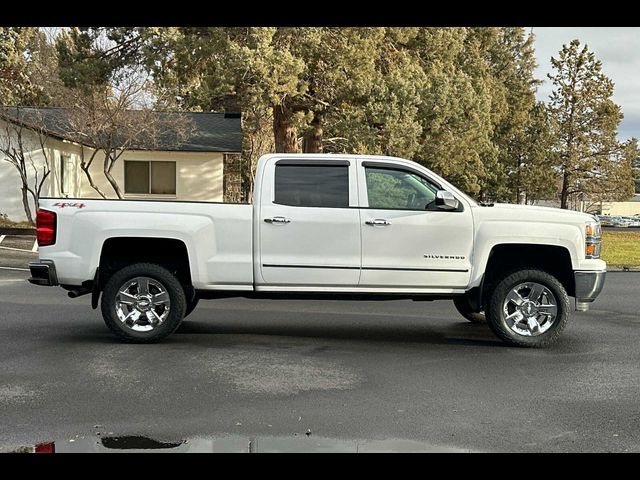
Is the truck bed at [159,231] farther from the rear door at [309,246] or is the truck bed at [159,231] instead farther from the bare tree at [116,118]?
the bare tree at [116,118]

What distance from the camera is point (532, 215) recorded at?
8039mm

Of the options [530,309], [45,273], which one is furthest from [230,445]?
[530,309]

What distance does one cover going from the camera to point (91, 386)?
6301 millimetres

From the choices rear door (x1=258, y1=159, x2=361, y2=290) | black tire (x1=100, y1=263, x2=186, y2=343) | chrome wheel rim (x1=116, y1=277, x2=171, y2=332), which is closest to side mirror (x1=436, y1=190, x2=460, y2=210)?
rear door (x1=258, y1=159, x2=361, y2=290)

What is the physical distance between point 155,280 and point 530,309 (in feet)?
13.8

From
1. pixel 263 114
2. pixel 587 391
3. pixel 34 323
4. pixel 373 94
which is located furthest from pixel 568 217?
pixel 263 114

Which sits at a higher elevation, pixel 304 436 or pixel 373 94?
pixel 373 94

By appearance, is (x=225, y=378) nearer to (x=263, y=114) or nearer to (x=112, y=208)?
(x=112, y=208)

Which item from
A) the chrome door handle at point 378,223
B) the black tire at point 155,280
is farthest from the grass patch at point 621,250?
the black tire at point 155,280

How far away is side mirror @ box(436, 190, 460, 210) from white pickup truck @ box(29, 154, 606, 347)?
12 mm

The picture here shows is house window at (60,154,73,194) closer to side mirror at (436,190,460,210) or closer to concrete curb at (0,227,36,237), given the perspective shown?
concrete curb at (0,227,36,237)

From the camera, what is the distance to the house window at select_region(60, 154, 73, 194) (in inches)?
1099

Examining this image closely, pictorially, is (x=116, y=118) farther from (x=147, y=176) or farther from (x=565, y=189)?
(x=565, y=189)

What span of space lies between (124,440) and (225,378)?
1.82m
